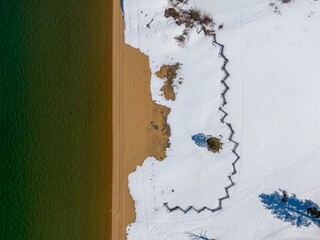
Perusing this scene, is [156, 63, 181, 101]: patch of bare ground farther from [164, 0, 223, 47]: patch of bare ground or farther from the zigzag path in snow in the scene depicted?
the zigzag path in snow

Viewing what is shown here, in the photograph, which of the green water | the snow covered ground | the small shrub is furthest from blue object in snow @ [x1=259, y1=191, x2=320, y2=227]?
the green water

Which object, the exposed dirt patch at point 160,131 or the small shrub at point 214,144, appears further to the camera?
the exposed dirt patch at point 160,131

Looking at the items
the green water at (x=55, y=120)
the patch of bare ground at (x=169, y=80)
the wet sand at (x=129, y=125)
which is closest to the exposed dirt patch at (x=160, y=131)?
the wet sand at (x=129, y=125)

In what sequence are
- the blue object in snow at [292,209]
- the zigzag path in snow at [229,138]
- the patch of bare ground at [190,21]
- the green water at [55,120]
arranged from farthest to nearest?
the green water at [55,120]
the patch of bare ground at [190,21]
the zigzag path in snow at [229,138]
the blue object in snow at [292,209]

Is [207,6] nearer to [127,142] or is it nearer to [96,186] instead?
[127,142]

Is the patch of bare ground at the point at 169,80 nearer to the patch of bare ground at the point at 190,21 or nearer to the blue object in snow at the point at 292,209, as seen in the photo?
the patch of bare ground at the point at 190,21

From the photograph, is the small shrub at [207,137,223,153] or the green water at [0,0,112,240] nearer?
the small shrub at [207,137,223,153]

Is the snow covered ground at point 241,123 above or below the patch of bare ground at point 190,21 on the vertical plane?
below

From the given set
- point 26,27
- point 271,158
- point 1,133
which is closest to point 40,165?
point 1,133
